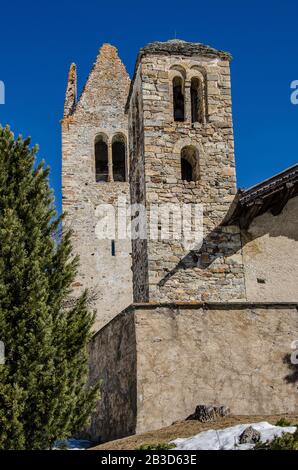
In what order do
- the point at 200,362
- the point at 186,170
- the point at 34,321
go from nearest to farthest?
the point at 34,321 → the point at 200,362 → the point at 186,170

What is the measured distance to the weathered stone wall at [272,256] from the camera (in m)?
15.1

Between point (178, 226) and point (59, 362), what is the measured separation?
4.49m

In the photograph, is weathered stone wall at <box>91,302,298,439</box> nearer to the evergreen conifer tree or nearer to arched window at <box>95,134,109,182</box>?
the evergreen conifer tree

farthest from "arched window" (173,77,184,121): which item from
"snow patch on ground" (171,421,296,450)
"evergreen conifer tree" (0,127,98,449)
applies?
"snow patch on ground" (171,421,296,450)

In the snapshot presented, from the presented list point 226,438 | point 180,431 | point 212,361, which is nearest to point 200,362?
point 212,361

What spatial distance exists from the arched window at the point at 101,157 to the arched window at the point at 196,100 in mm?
15421

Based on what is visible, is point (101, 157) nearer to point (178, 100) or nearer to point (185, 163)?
point (178, 100)

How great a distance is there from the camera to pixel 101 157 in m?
33.2

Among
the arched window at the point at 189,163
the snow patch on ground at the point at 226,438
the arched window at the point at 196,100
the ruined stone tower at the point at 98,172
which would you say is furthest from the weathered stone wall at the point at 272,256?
the ruined stone tower at the point at 98,172

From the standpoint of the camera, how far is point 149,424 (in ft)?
41.0

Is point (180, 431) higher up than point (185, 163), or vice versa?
point (185, 163)

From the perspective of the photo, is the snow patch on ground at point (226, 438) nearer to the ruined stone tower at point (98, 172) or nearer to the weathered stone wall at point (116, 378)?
the weathered stone wall at point (116, 378)

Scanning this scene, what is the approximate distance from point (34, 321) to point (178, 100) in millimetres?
7290

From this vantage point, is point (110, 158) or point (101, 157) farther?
point (101, 157)
